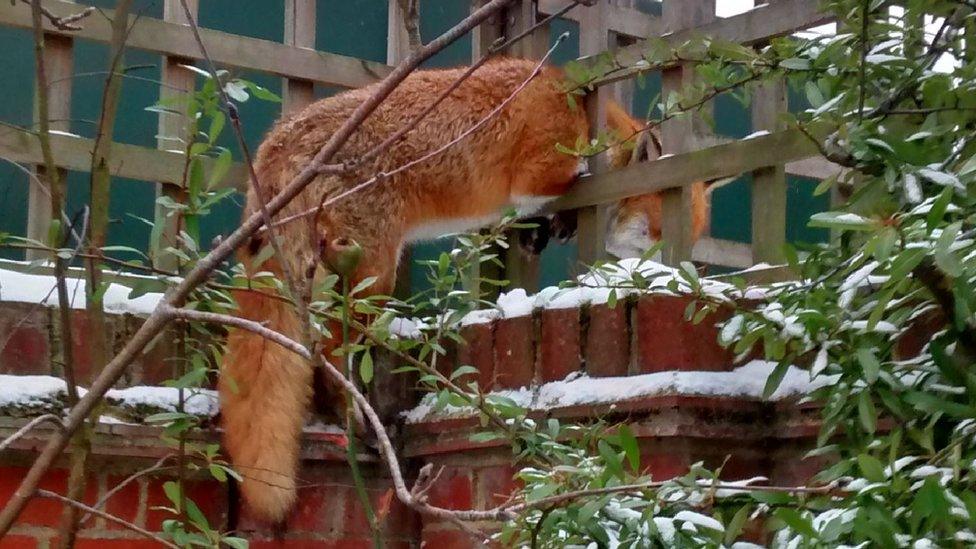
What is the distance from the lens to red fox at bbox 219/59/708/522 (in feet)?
7.16

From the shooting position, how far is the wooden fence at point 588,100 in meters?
2.31

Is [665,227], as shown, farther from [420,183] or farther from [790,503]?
[790,503]

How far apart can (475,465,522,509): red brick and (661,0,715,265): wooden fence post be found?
582 mm

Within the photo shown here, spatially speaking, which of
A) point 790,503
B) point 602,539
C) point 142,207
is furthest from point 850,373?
point 142,207

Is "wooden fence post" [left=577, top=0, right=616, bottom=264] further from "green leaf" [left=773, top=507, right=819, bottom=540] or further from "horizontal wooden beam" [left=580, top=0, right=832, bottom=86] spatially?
"green leaf" [left=773, top=507, right=819, bottom=540]

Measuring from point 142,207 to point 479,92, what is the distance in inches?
59.3

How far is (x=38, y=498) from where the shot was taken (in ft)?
6.75

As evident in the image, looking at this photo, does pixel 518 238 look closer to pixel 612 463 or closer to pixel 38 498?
pixel 38 498

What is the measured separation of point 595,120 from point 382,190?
24.1 inches

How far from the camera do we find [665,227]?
2.45 metres

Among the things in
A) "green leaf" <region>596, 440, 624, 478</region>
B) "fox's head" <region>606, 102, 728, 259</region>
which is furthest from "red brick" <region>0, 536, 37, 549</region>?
"fox's head" <region>606, 102, 728, 259</region>

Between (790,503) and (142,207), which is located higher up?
(142,207)

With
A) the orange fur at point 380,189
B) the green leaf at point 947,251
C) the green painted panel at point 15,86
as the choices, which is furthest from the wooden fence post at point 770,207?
the green painted panel at point 15,86

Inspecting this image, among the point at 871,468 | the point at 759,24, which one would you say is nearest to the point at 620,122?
the point at 759,24
